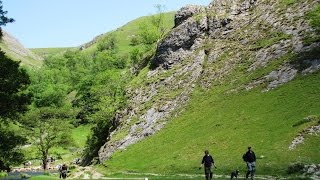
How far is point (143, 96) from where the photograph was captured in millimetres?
104125

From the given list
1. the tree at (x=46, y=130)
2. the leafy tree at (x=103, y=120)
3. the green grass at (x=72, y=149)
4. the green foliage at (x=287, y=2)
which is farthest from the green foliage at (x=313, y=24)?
the green grass at (x=72, y=149)

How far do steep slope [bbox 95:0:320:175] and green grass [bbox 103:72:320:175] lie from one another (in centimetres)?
21

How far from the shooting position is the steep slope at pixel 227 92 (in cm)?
6282

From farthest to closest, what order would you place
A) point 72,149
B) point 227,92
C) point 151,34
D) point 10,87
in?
point 151,34 < point 72,149 < point 227,92 < point 10,87

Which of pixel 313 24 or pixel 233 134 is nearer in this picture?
pixel 233 134

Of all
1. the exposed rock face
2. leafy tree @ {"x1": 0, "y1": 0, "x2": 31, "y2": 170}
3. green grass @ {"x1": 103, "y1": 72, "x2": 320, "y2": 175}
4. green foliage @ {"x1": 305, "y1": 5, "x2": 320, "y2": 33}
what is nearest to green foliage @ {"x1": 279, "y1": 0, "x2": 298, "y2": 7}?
green foliage @ {"x1": 305, "y1": 5, "x2": 320, "y2": 33}

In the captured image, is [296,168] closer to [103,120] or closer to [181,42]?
[181,42]

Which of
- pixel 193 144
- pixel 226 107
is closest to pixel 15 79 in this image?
pixel 193 144

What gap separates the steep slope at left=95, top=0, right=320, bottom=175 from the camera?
62816mm

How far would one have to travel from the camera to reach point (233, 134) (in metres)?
68.6

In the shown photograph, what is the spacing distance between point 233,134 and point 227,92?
19.6m

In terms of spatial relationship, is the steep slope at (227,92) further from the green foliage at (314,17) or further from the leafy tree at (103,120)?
the leafy tree at (103,120)

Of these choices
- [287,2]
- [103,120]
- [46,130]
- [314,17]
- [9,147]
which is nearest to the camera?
[9,147]

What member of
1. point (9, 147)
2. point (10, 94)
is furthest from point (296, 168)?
point (10, 94)
